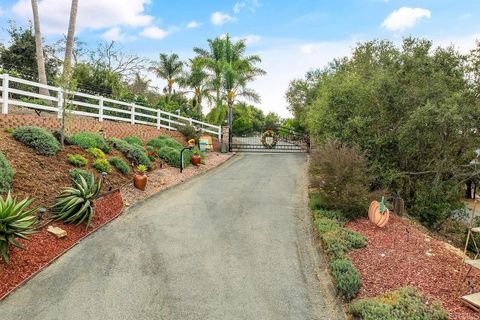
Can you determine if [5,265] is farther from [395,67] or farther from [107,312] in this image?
[395,67]

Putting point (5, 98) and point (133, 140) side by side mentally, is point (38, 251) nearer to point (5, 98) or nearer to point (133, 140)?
point (5, 98)

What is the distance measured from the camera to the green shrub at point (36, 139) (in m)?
8.88

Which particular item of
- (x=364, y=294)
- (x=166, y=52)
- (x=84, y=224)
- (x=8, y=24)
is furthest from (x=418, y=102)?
(x=166, y=52)

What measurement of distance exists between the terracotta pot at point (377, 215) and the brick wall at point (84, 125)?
31.2 ft

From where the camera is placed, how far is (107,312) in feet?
15.3

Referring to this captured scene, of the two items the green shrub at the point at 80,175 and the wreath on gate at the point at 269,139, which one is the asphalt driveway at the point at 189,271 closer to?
the green shrub at the point at 80,175

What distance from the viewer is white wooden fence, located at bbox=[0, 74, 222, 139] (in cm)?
998

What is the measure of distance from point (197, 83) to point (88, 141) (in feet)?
66.3

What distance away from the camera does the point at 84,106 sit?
50.1 feet

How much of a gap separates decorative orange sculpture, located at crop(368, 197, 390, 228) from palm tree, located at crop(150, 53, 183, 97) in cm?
2907

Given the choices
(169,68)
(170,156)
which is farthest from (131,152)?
(169,68)

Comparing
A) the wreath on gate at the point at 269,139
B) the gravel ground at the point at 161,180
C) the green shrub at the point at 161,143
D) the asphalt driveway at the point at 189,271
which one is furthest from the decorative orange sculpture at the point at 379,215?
the wreath on gate at the point at 269,139

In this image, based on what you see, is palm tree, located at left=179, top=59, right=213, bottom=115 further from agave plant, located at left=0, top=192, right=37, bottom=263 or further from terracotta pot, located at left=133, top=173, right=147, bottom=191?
agave plant, located at left=0, top=192, right=37, bottom=263

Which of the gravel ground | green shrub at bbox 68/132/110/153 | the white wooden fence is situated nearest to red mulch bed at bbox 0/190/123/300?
the gravel ground
